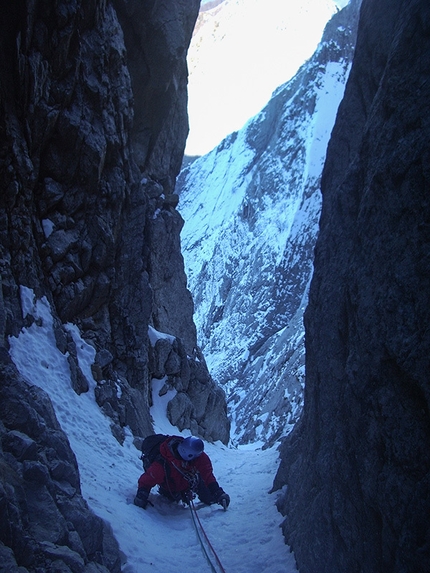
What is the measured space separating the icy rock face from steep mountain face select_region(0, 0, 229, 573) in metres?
0.04

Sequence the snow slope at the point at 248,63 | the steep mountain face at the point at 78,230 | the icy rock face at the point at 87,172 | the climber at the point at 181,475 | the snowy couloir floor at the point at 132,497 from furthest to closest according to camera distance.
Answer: the snow slope at the point at 248,63 < the icy rock face at the point at 87,172 < the climber at the point at 181,475 < the snowy couloir floor at the point at 132,497 < the steep mountain face at the point at 78,230

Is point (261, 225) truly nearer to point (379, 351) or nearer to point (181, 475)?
point (181, 475)

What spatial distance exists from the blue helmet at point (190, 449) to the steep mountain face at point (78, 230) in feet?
7.13

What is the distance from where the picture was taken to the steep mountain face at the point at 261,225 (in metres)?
53.7

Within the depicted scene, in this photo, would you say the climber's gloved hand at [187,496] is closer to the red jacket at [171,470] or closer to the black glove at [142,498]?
the red jacket at [171,470]

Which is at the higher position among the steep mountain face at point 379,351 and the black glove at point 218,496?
the steep mountain face at point 379,351

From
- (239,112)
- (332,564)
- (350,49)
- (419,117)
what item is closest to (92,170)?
(419,117)

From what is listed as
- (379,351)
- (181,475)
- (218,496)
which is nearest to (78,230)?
(181,475)

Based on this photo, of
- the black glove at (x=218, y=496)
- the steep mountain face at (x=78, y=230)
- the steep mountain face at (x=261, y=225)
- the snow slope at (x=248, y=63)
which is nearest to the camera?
the steep mountain face at (x=78, y=230)

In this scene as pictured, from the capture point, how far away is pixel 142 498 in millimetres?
6840

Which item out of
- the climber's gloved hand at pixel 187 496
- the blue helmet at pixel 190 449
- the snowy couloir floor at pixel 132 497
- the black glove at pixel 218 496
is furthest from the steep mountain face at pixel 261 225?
the blue helmet at pixel 190 449

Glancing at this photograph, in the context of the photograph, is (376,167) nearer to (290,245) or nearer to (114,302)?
(114,302)

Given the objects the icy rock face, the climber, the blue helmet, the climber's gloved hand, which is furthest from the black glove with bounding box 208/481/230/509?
the icy rock face

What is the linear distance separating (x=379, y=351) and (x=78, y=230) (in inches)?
398
